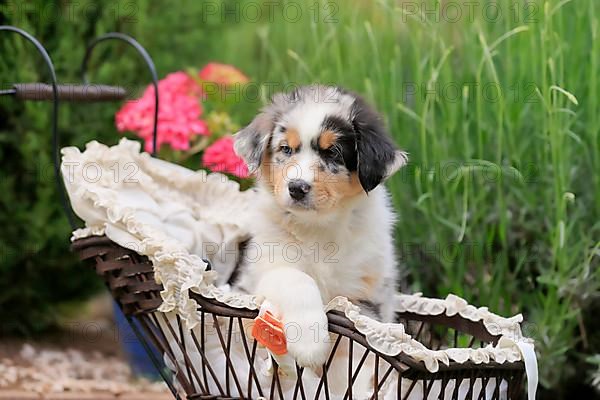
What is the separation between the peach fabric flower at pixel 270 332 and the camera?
95.0 inches

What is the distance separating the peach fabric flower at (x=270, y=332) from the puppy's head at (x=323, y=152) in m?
0.42

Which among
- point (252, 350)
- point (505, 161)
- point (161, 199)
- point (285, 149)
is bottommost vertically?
point (252, 350)

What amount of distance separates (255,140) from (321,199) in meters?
0.35

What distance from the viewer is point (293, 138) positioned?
2762mm

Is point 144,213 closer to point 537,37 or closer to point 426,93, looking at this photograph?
point 426,93

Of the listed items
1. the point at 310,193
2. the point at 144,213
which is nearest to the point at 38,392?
the point at 144,213

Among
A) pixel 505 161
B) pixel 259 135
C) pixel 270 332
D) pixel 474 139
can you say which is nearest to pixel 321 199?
pixel 259 135

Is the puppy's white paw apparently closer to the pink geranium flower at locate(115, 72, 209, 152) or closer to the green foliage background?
the green foliage background

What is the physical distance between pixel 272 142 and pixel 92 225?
27.4 inches

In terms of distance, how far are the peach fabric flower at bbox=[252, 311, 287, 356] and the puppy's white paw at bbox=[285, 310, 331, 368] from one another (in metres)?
0.02

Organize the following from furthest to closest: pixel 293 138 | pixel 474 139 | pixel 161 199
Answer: pixel 474 139 < pixel 161 199 < pixel 293 138

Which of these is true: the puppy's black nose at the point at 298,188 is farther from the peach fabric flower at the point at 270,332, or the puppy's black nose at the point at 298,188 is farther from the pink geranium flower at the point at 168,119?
the pink geranium flower at the point at 168,119

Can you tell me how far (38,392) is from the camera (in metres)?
3.98

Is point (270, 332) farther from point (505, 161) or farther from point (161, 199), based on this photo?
point (505, 161)
